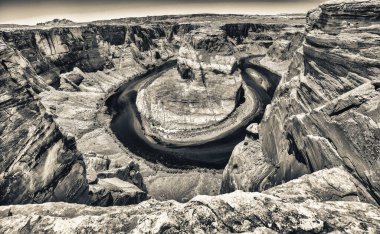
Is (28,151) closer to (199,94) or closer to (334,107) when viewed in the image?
(334,107)

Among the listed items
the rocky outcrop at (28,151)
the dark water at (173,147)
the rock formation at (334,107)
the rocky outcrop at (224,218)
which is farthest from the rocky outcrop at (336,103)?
the dark water at (173,147)

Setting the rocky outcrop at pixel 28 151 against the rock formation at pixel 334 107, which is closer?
the rock formation at pixel 334 107

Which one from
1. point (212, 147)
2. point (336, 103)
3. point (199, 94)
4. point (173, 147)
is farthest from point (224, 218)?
point (199, 94)

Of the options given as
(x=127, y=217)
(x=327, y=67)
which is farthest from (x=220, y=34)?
(x=127, y=217)

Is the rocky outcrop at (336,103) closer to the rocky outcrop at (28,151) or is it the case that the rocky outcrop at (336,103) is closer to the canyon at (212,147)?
the canyon at (212,147)

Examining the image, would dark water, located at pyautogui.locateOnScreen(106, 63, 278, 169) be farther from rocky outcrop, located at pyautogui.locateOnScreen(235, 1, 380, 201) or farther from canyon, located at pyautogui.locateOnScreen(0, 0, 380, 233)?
rocky outcrop, located at pyautogui.locateOnScreen(235, 1, 380, 201)

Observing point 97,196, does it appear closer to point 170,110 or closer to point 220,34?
point 170,110

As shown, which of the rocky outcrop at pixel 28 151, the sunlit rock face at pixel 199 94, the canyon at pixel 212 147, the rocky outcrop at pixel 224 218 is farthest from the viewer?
the sunlit rock face at pixel 199 94
